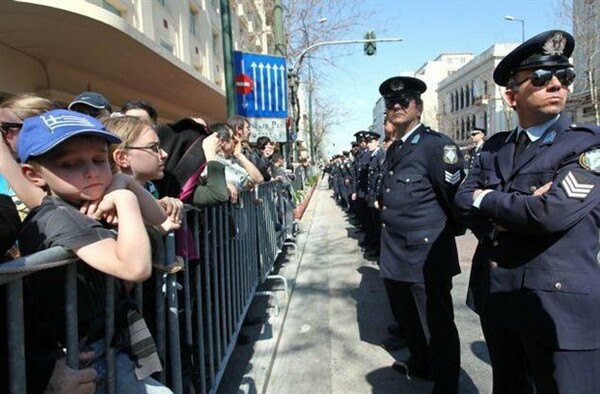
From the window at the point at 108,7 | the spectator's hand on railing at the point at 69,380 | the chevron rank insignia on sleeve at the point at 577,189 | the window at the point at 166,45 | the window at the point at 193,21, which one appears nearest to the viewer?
the spectator's hand on railing at the point at 69,380

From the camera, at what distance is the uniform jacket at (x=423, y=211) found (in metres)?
3.11

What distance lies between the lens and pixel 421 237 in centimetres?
314

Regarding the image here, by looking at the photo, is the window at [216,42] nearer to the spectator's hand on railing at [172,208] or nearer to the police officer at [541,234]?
the spectator's hand on railing at [172,208]

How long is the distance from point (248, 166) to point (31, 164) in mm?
3022

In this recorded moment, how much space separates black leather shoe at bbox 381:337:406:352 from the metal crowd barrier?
1226 mm

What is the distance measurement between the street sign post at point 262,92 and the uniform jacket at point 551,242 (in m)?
4.52

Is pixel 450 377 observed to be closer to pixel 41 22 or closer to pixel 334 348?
pixel 334 348

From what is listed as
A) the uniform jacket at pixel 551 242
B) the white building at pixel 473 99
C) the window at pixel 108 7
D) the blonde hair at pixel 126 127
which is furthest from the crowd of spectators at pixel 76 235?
the white building at pixel 473 99

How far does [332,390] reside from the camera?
10.6 ft

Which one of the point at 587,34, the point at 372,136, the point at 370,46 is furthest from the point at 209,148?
the point at 587,34

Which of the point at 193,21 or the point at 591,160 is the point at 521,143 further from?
the point at 193,21

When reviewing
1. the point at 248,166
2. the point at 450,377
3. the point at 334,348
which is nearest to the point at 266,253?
the point at 248,166

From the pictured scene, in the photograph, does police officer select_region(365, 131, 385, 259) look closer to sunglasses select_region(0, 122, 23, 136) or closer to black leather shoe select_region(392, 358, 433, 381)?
black leather shoe select_region(392, 358, 433, 381)

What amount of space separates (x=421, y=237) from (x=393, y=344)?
3.86 ft
